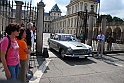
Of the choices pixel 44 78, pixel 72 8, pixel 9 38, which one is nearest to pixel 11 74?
pixel 9 38

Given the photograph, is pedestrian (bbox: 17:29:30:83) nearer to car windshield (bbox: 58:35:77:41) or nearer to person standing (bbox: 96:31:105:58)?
car windshield (bbox: 58:35:77:41)

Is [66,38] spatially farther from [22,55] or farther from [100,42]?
[22,55]

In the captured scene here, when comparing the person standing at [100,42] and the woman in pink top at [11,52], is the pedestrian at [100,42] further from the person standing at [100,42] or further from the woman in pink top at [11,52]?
the woman in pink top at [11,52]

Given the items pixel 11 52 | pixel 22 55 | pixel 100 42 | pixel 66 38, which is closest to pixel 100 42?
pixel 100 42

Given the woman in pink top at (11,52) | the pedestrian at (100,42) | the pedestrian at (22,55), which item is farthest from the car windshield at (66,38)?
the woman in pink top at (11,52)

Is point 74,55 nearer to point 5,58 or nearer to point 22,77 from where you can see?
point 22,77

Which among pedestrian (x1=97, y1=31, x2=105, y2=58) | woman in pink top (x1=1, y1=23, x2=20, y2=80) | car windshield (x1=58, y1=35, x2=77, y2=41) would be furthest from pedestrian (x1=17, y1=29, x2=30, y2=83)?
pedestrian (x1=97, y1=31, x2=105, y2=58)

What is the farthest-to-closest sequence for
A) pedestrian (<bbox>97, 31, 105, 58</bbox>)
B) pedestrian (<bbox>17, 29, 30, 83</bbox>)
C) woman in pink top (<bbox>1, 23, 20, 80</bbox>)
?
pedestrian (<bbox>97, 31, 105, 58</bbox>), pedestrian (<bbox>17, 29, 30, 83</bbox>), woman in pink top (<bbox>1, 23, 20, 80</bbox>)

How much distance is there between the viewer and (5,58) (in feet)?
11.0

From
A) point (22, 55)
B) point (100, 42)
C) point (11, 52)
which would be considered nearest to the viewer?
point (11, 52)

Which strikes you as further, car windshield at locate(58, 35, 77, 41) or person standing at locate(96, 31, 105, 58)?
car windshield at locate(58, 35, 77, 41)

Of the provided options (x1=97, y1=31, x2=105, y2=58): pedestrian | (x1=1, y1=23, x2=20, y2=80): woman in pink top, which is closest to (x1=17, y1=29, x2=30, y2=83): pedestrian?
(x1=1, y1=23, x2=20, y2=80): woman in pink top

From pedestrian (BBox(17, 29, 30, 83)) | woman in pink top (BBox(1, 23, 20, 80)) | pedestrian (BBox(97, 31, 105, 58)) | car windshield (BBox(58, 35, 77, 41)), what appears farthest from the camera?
car windshield (BBox(58, 35, 77, 41))

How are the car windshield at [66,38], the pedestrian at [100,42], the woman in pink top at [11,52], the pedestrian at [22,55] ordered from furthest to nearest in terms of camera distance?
the car windshield at [66,38] < the pedestrian at [100,42] < the pedestrian at [22,55] < the woman in pink top at [11,52]
